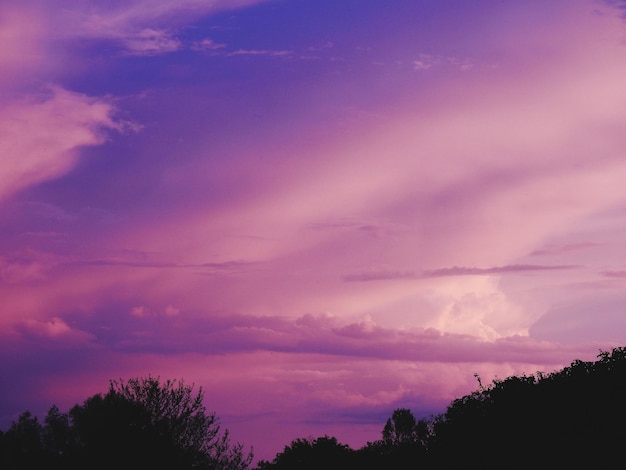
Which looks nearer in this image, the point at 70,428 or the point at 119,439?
the point at 119,439

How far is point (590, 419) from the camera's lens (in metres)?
47.6

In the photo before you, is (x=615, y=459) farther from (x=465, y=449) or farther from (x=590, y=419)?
(x=465, y=449)

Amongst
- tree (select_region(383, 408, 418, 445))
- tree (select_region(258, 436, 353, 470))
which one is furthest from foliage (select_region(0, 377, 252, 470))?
tree (select_region(383, 408, 418, 445))

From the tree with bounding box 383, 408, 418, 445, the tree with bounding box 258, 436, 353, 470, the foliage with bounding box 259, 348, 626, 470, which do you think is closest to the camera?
the foliage with bounding box 259, 348, 626, 470

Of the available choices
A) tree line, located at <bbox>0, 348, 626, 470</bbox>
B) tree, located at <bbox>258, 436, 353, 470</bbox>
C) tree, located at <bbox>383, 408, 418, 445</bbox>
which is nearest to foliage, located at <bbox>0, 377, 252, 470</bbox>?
tree line, located at <bbox>0, 348, 626, 470</bbox>

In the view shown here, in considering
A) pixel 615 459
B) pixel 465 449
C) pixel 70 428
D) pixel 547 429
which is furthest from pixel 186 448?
pixel 70 428

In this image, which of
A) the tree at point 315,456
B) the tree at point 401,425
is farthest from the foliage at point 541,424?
the tree at point 401,425

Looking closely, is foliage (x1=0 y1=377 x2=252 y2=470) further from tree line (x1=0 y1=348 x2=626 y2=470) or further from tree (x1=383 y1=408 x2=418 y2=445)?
tree (x1=383 y1=408 x2=418 y2=445)

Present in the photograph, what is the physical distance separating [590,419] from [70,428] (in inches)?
3226

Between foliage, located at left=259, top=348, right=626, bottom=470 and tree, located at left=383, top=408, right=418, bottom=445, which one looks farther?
tree, located at left=383, top=408, right=418, bottom=445

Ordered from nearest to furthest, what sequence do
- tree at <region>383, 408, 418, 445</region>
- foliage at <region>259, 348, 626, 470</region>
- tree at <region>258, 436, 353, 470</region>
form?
foliage at <region>259, 348, 626, 470</region> < tree at <region>258, 436, 353, 470</region> < tree at <region>383, 408, 418, 445</region>

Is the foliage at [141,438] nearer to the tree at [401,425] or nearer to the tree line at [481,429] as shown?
the tree line at [481,429]

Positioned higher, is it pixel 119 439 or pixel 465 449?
pixel 119 439

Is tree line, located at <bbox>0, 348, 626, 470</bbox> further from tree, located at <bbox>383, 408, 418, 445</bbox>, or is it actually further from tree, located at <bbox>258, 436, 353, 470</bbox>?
tree, located at <bbox>383, 408, 418, 445</bbox>
